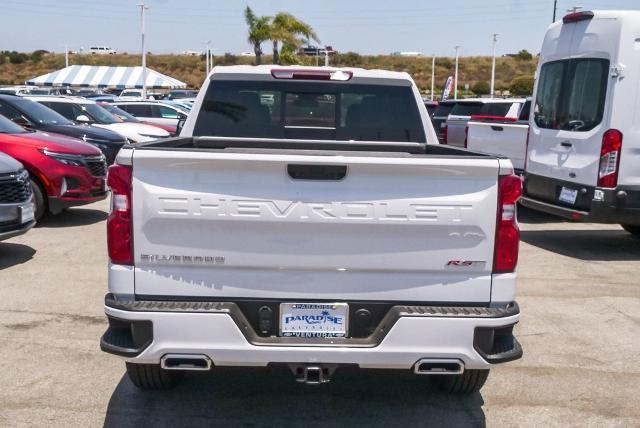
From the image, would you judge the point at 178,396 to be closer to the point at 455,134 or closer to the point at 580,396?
the point at 580,396

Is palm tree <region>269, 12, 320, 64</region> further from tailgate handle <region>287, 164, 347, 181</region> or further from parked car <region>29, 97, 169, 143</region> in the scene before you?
tailgate handle <region>287, 164, 347, 181</region>

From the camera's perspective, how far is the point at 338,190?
3529 millimetres

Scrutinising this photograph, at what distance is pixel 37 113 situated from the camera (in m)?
12.7

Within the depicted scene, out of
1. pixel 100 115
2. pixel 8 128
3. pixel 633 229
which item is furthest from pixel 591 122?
pixel 100 115

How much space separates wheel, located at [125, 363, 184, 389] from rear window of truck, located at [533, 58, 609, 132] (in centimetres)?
641

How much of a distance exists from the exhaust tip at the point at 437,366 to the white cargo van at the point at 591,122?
19.1 feet

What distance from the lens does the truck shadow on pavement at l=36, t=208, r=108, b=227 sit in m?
10.9

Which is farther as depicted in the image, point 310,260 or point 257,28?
point 257,28

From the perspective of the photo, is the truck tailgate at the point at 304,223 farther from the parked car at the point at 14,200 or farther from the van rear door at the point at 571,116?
the van rear door at the point at 571,116

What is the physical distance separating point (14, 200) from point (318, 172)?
5428 millimetres

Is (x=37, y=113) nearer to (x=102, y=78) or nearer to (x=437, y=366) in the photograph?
(x=437, y=366)

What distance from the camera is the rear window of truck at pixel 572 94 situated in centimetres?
902

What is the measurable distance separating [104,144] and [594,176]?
864 cm

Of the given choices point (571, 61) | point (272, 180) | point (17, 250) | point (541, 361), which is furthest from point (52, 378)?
point (571, 61)
